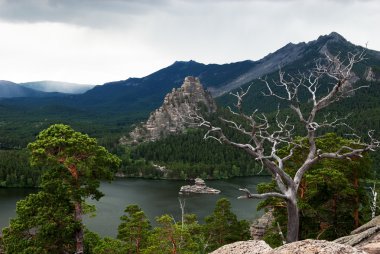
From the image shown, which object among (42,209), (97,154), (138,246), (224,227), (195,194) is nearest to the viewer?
(42,209)

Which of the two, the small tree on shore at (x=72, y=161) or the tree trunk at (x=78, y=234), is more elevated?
the small tree on shore at (x=72, y=161)

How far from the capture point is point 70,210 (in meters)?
28.5

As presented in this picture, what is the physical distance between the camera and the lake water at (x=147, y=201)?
99.1 m

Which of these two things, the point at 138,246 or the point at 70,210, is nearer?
the point at 70,210

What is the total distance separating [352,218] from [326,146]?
6183 millimetres

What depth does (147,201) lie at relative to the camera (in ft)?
420

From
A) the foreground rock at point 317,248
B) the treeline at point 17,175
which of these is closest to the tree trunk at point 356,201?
the foreground rock at point 317,248

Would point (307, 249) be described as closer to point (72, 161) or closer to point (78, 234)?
point (72, 161)

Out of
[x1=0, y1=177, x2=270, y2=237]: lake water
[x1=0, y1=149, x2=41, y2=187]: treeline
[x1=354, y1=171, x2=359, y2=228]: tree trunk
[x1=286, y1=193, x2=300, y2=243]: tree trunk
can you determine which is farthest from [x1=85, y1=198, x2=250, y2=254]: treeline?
[x1=0, y1=149, x2=41, y2=187]: treeline

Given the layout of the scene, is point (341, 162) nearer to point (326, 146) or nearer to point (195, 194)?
point (326, 146)

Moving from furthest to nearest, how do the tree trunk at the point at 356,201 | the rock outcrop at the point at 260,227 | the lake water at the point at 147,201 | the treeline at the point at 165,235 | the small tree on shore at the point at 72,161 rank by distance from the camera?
the lake water at the point at 147,201 < the rock outcrop at the point at 260,227 < the tree trunk at the point at 356,201 < the treeline at the point at 165,235 < the small tree on shore at the point at 72,161

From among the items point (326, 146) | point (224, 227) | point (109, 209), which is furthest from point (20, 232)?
point (109, 209)

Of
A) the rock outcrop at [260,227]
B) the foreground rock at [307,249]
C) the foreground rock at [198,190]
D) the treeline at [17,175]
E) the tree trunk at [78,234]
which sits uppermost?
the foreground rock at [307,249]

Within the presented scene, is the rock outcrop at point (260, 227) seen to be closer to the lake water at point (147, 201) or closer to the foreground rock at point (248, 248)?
the lake water at point (147, 201)
